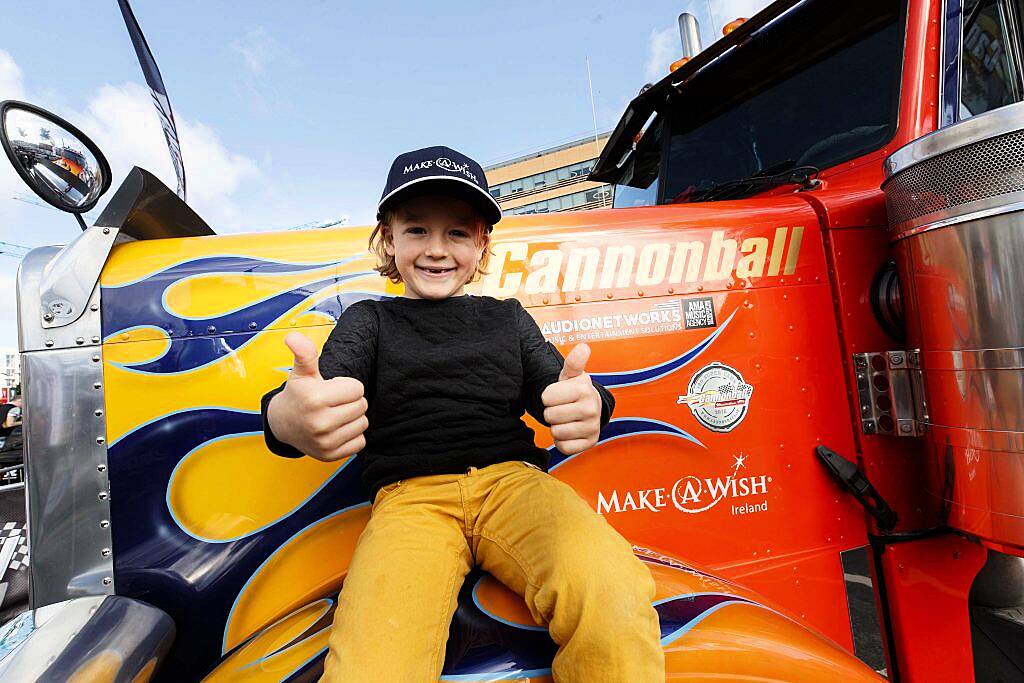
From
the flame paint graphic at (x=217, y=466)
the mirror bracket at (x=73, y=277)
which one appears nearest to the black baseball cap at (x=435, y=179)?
the flame paint graphic at (x=217, y=466)

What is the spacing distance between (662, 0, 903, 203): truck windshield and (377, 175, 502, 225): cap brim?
4.52 ft

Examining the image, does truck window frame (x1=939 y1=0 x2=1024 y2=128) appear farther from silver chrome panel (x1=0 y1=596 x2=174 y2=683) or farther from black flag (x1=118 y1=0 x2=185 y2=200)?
black flag (x1=118 y1=0 x2=185 y2=200)

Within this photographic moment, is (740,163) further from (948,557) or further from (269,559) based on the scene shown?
(269,559)

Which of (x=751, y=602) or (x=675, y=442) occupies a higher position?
(x=675, y=442)

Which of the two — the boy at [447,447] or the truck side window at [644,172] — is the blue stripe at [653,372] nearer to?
the boy at [447,447]

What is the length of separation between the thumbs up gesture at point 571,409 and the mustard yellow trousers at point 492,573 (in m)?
0.14

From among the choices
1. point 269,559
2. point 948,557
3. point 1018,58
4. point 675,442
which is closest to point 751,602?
point 675,442

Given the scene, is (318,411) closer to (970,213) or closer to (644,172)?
(970,213)

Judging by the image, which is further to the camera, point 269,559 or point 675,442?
point 675,442

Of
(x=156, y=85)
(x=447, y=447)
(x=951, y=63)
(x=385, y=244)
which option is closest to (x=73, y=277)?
(x=385, y=244)

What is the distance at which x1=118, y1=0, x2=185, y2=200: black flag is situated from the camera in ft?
8.13

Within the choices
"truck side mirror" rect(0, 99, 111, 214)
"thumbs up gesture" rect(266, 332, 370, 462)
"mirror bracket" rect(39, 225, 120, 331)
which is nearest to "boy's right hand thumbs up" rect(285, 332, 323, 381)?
"thumbs up gesture" rect(266, 332, 370, 462)

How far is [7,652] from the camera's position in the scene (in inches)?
43.3

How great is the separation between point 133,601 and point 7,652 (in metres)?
0.27
